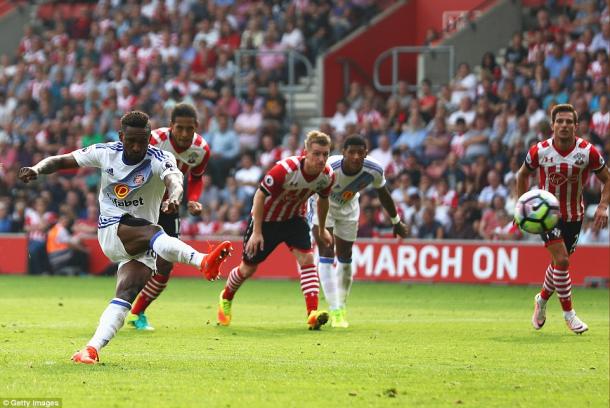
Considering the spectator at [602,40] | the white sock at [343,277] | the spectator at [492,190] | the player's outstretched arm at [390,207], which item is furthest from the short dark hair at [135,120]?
the spectator at [602,40]

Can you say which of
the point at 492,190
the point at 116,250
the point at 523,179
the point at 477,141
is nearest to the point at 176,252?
the point at 116,250

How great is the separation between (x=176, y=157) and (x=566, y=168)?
13.7 feet

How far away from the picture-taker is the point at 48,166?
33.4ft

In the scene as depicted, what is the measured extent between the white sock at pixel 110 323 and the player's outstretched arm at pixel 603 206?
17.4ft

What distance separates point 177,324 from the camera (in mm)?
14133

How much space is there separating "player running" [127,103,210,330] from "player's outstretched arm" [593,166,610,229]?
13.6 ft

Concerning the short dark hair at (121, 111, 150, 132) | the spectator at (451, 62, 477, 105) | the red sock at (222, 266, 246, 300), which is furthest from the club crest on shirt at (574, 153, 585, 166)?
the spectator at (451, 62, 477, 105)

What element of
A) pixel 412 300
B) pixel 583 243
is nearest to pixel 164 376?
pixel 412 300

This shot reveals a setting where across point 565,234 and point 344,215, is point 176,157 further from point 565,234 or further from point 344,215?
point 565,234

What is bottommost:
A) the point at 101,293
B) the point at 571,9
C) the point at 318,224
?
the point at 101,293

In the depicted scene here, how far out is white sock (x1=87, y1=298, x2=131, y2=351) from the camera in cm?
1006

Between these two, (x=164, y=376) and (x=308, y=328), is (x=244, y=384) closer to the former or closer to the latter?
(x=164, y=376)

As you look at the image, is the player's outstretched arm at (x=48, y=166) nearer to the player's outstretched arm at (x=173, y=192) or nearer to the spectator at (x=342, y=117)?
the player's outstretched arm at (x=173, y=192)

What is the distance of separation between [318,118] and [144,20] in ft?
18.9
